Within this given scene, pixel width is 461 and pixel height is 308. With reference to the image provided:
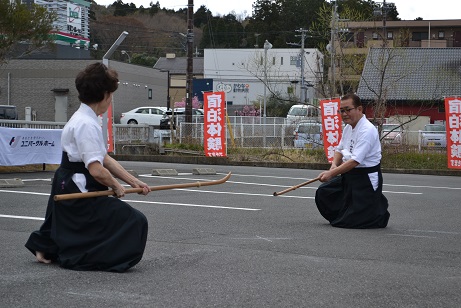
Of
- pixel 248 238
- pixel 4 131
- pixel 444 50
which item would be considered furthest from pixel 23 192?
pixel 444 50

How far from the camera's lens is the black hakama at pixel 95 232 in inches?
220

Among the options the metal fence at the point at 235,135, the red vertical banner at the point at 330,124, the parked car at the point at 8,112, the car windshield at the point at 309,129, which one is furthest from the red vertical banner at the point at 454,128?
the parked car at the point at 8,112

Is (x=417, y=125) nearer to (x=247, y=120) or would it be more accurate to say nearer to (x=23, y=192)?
(x=247, y=120)

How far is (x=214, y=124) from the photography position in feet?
84.6

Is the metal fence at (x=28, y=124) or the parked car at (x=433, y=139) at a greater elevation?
the metal fence at (x=28, y=124)

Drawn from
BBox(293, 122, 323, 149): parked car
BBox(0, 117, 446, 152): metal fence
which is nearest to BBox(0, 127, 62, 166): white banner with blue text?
BBox(0, 117, 446, 152): metal fence

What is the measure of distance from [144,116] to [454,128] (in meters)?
25.0

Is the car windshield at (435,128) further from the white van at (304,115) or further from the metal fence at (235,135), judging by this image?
the metal fence at (235,135)

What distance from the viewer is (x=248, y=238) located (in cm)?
794

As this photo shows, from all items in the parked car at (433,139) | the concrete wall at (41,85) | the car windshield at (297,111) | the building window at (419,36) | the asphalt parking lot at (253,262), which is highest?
the building window at (419,36)

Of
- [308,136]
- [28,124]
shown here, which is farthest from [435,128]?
[28,124]

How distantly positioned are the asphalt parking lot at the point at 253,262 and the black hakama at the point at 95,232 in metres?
0.11

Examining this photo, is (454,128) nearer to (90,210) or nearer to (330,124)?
(330,124)

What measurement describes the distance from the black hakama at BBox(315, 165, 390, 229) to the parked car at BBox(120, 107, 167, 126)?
35.7 meters
